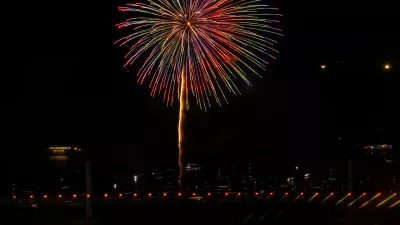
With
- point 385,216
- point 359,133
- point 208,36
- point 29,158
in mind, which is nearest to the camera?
point 385,216

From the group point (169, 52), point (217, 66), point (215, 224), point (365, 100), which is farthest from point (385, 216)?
point (365, 100)

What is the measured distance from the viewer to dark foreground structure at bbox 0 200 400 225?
40.1 ft

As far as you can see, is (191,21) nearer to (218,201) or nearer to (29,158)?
(218,201)

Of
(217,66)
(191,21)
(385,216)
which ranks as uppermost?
(191,21)

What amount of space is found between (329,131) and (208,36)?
29.8 meters

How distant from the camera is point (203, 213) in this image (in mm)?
13320

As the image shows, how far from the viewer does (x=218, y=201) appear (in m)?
15.1

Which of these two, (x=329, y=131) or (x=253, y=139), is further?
(x=253, y=139)

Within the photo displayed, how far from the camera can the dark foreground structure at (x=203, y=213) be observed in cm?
1222

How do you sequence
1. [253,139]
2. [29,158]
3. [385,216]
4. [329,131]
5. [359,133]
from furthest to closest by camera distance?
[253,139], [329,131], [359,133], [29,158], [385,216]

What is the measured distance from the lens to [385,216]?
12.8 metres

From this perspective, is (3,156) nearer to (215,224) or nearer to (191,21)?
(191,21)

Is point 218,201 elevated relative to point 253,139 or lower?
lower

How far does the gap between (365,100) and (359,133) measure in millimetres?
2815
